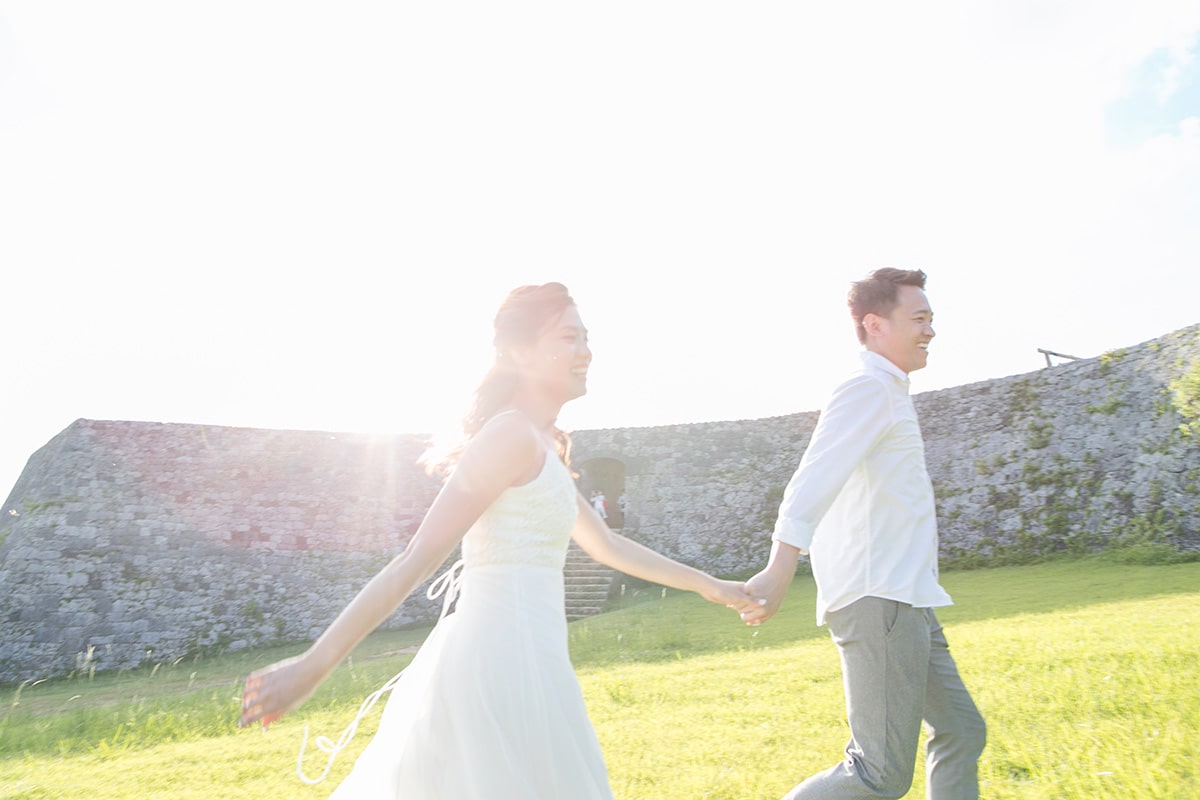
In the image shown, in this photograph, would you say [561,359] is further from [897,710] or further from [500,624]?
[897,710]

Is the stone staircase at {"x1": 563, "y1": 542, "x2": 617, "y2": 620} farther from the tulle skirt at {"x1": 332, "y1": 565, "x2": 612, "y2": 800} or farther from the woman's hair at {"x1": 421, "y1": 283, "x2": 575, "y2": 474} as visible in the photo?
the tulle skirt at {"x1": 332, "y1": 565, "x2": 612, "y2": 800}

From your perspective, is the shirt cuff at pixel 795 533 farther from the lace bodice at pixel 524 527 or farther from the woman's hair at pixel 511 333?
the woman's hair at pixel 511 333

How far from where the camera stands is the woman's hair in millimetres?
2428

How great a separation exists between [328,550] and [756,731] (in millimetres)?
15234

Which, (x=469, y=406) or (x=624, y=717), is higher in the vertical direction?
(x=469, y=406)

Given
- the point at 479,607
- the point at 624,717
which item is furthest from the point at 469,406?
the point at 624,717

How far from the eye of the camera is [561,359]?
2398mm

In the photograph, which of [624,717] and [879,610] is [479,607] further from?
[624,717]

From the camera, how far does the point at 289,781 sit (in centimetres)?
520

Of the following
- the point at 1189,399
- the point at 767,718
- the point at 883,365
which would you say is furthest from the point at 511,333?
the point at 1189,399

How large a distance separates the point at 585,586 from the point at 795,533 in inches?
622

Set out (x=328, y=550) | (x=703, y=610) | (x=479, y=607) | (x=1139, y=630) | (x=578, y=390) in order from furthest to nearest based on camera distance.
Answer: (x=328, y=550) → (x=703, y=610) → (x=1139, y=630) → (x=578, y=390) → (x=479, y=607)

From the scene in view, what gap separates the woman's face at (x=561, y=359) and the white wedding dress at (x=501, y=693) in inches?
8.6

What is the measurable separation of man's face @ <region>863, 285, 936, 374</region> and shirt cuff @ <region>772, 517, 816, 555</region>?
2.43 feet
